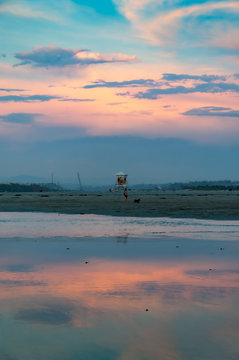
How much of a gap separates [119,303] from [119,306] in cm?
24

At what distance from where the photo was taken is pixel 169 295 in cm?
1030

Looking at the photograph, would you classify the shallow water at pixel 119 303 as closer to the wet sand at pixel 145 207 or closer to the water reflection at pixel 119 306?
the water reflection at pixel 119 306

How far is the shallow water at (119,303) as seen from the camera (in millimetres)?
7184

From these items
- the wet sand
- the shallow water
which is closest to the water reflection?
the shallow water

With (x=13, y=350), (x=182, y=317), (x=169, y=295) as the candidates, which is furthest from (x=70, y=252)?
(x=13, y=350)

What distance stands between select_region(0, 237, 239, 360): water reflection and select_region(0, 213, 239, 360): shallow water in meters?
0.02

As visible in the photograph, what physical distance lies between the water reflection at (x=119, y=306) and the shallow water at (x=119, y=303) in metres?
0.02

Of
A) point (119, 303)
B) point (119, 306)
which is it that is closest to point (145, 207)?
point (119, 303)

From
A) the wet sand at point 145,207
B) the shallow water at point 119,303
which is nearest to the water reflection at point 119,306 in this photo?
the shallow water at point 119,303

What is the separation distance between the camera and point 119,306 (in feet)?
30.7

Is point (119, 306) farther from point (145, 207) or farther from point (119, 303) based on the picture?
point (145, 207)

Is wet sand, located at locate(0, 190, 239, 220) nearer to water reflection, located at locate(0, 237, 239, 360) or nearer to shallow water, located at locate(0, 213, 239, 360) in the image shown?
shallow water, located at locate(0, 213, 239, 360)

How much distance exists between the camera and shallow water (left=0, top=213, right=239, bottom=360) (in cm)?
718

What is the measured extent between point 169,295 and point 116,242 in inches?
390
